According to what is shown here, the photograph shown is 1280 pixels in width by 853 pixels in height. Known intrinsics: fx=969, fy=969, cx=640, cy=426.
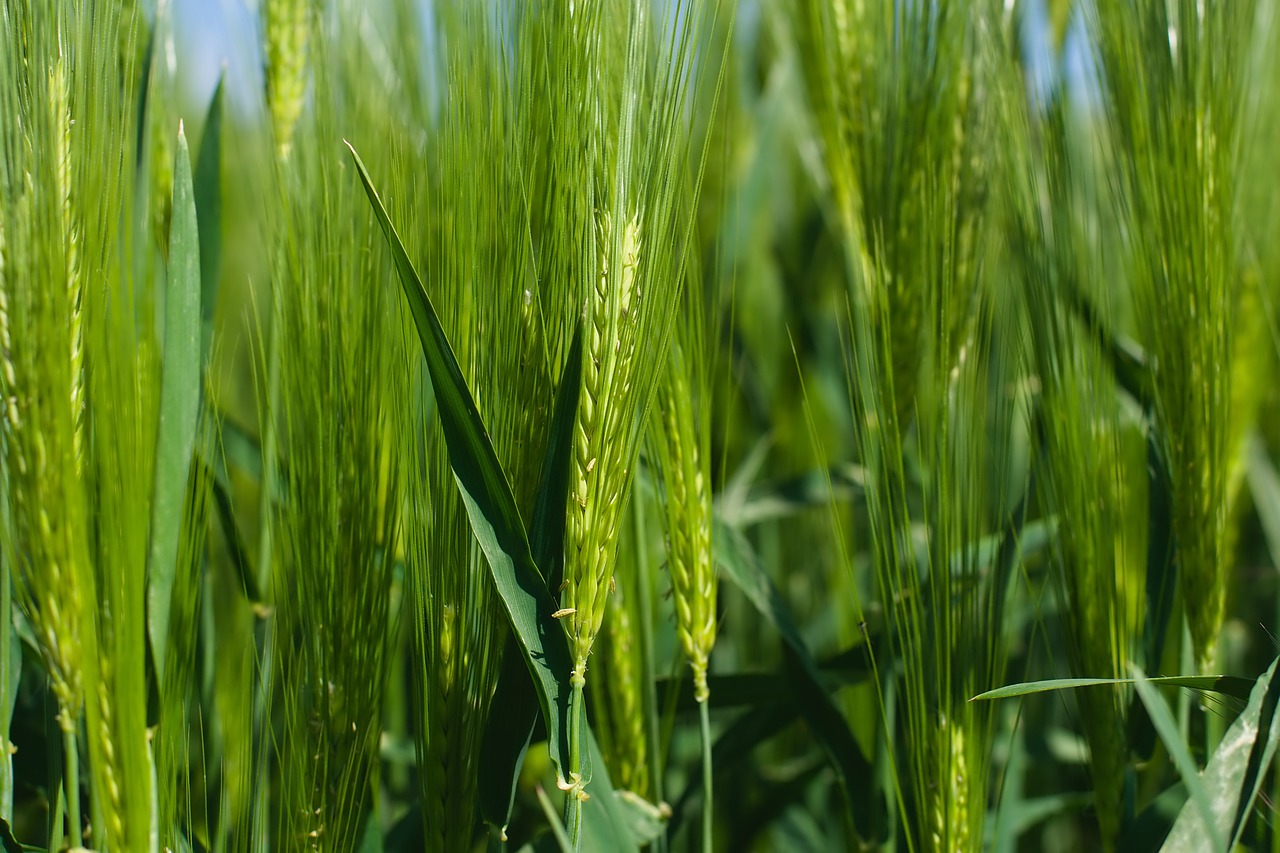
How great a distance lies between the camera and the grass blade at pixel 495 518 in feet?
1.59

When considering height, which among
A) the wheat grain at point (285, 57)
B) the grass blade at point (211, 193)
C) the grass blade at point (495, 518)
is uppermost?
the wheat grain at point (285, 57)

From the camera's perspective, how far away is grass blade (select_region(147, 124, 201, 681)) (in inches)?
21.7

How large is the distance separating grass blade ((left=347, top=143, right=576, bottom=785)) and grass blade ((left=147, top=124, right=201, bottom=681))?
7.0 inches

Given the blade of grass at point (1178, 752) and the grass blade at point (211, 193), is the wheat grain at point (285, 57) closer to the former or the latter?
the grass blade at point (211, 193)

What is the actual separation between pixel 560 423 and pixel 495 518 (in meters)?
0.06

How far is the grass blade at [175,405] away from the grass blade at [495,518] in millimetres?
178

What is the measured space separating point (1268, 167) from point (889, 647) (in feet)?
2.23

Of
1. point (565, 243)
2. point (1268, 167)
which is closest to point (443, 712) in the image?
point (565, 243)

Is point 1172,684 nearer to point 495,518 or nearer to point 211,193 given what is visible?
point 495,518

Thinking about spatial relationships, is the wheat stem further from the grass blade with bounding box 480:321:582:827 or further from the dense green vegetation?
the grass blade with bounding box 480:321:582:827

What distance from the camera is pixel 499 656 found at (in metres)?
0.55

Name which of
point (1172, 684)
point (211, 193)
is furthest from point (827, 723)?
point (211, 193)

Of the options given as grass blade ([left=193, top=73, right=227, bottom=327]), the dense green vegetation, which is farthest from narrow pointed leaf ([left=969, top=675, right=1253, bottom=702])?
grass blade ([left=193, top=73, right=227, bottom=327])

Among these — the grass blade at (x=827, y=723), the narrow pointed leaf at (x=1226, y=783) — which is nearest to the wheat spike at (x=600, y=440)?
the grass blade at (x=827, y=723)
